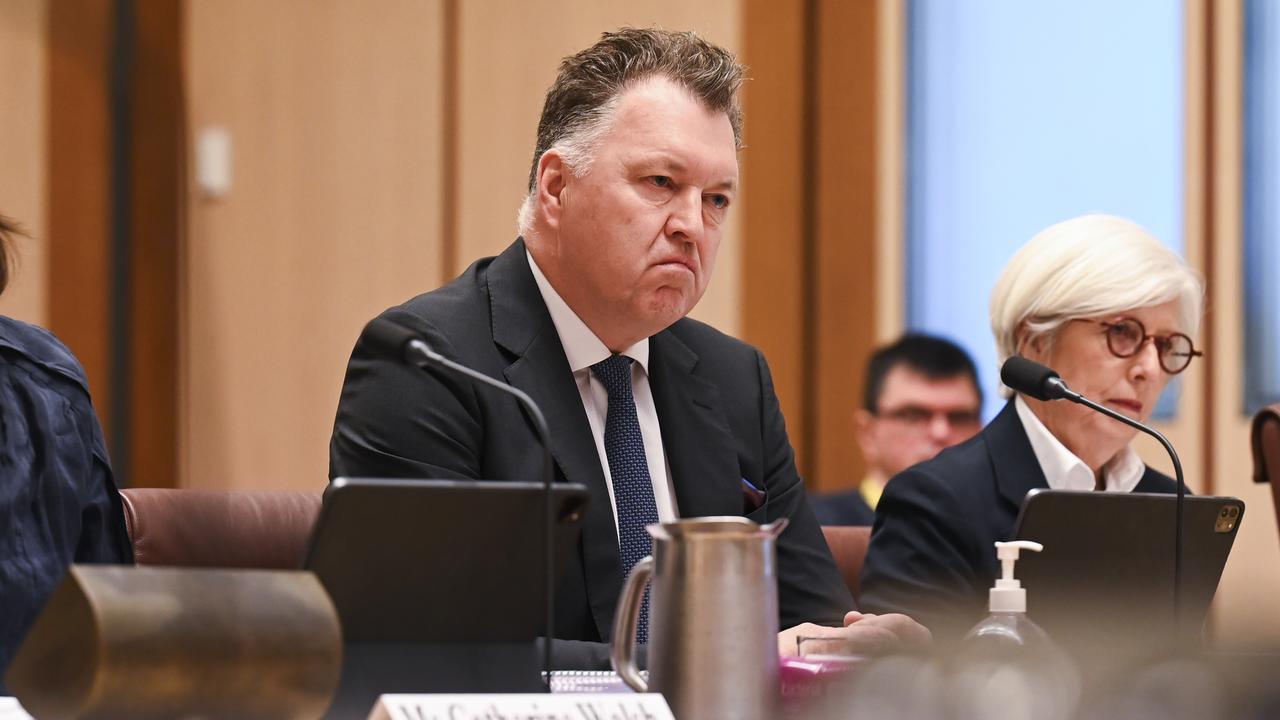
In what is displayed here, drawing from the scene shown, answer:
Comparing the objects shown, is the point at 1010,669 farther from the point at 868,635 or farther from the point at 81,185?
the point at 81,185

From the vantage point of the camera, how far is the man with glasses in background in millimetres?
4145

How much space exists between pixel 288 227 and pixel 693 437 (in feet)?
10.1

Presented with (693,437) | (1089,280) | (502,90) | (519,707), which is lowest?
(519,707)

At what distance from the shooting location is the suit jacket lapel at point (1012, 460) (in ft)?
7.55

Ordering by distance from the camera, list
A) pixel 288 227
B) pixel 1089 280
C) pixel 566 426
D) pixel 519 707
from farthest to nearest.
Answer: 1. pixel 288 227
2. pixel 1089 280
3. pixel 566 426
4. pixel 519 707

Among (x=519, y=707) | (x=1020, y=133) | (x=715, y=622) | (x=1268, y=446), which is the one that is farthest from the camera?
(x=1020, y=133)

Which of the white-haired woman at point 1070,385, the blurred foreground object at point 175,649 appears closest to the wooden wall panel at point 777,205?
the white-haired woman at point 1070,385

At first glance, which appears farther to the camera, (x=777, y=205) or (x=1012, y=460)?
(x=777, y=205)

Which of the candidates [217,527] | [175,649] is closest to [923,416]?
[217,527]

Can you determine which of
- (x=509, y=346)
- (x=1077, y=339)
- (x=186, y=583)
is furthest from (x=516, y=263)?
(x=186, y=583)

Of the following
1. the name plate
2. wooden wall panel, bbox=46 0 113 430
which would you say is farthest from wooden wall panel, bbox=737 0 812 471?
the name plate

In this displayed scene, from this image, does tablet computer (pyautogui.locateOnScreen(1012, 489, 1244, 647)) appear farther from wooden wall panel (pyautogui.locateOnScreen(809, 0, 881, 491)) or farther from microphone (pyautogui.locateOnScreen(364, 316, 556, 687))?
wooden wall panel (pyautogui.locateOnScreen(809, 0, 881, 491))

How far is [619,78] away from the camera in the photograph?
7.21 feet

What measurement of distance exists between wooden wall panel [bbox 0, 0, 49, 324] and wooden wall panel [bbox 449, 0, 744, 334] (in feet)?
4.03
